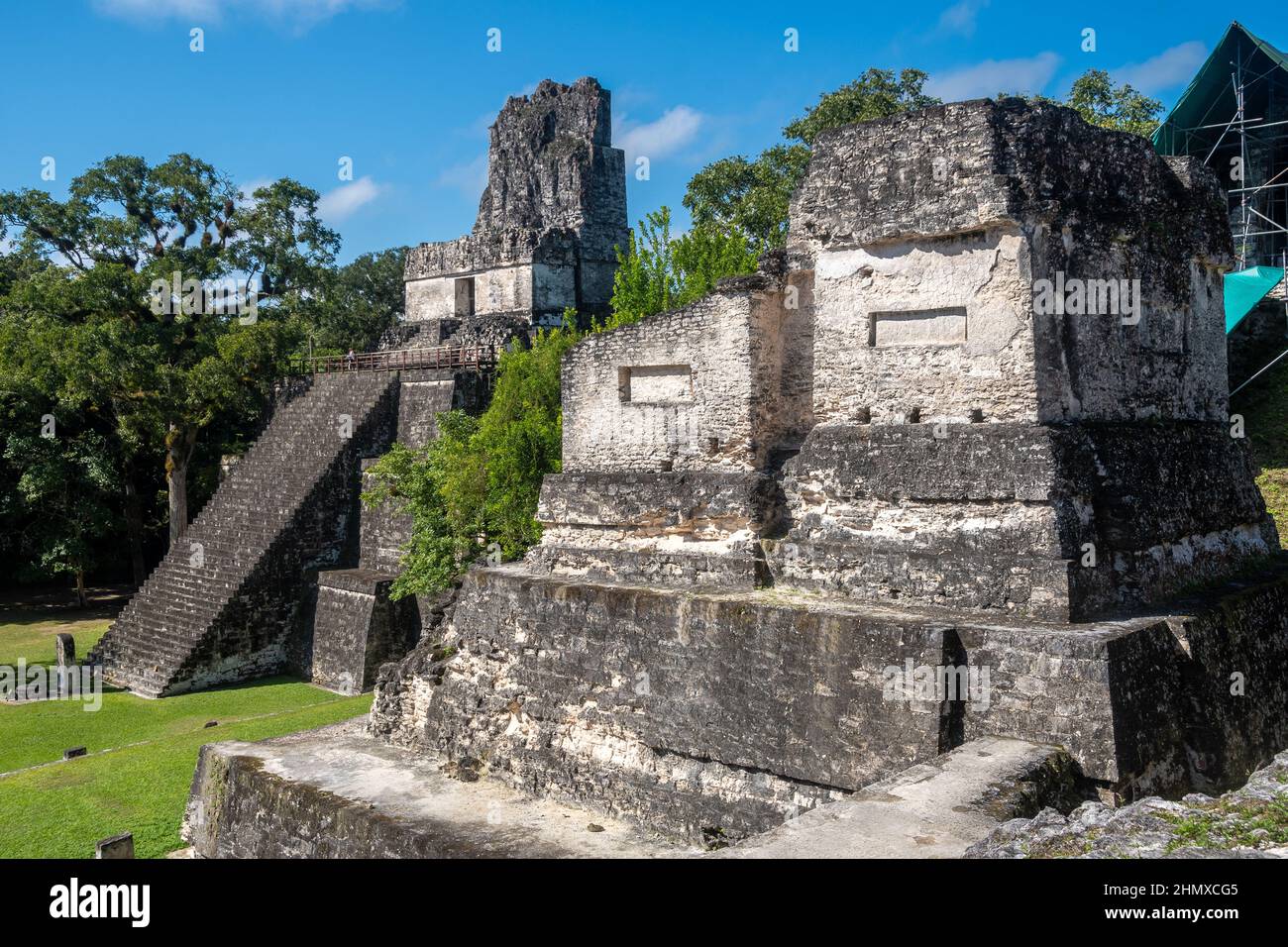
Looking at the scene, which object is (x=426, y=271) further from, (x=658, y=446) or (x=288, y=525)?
(x=658, y=446)

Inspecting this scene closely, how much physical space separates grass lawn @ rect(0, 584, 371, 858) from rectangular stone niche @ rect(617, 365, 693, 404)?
5.83 m

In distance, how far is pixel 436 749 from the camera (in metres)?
9.80

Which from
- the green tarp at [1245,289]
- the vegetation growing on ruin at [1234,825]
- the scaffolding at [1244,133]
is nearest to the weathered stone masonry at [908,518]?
the vegetation growing on ruin at [1234,825]

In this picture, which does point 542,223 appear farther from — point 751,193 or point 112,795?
point 112,795

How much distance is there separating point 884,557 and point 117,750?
33.1ft

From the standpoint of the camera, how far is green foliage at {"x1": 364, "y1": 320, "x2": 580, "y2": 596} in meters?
13.9

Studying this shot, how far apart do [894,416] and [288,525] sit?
12594 millimetres

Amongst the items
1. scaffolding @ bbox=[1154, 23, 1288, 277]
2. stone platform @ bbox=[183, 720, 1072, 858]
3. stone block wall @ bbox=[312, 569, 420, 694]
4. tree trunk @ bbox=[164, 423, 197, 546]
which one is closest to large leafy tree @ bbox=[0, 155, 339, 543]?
tree trunk @ bbox=[164, 423, 197, 546]

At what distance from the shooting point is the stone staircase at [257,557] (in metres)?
16.8

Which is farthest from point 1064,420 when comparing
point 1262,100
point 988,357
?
point 1262,100

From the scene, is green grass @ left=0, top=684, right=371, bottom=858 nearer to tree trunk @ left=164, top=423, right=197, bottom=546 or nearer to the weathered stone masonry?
the weathered stone masonry

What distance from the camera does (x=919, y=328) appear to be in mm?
7852

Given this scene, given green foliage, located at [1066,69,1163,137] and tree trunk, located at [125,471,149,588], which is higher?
green foliage, located at [1066,69,1163,137]

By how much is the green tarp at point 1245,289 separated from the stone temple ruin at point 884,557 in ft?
26.3
